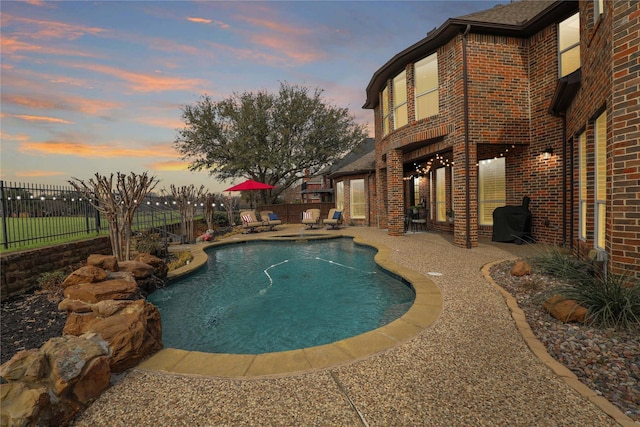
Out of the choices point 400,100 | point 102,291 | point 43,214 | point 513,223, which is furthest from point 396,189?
point 43,214

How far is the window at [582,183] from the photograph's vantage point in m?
6.04

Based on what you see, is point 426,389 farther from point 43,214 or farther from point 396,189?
point 396,189

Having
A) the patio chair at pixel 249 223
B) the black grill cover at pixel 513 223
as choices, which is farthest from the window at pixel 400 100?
the patio chair at pixel 249 223

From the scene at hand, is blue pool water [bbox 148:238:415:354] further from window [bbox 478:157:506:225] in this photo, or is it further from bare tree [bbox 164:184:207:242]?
window [bbox 478:157:506:225]

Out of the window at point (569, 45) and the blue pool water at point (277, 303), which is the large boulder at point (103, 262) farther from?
the window at point (569, 45)

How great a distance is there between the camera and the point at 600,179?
17.0ft

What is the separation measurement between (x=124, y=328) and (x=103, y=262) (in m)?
2.69

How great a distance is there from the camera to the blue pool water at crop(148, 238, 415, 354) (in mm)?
4234

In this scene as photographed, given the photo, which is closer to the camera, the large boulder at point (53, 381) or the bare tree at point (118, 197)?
the large boulder at point (53, 381)

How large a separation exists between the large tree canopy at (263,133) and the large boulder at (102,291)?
1781 centimetres

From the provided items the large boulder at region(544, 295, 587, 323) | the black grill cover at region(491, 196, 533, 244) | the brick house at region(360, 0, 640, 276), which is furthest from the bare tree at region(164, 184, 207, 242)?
the large boulder at region(544, 295, 587, 323)

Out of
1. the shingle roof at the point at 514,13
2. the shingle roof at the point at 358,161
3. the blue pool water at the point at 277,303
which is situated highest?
the shingle roof at the point at 514,13

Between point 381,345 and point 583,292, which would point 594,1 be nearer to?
point 583,292

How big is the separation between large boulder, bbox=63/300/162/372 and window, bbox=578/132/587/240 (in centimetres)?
794
